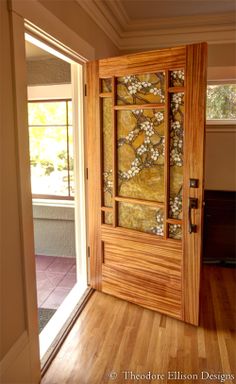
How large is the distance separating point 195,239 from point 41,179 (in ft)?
7.57

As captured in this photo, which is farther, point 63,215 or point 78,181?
point 63,215

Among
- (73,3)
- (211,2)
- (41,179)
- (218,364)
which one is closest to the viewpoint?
(218,364)

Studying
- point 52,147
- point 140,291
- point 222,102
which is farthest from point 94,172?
point 222,102

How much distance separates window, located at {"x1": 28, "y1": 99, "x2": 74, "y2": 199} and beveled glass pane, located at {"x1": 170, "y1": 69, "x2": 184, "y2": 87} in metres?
1.68

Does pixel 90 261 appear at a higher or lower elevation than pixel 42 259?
higher

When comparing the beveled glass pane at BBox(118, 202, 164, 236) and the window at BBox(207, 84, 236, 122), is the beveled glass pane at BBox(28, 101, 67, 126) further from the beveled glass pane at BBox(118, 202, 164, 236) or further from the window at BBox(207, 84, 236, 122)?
the window at BBox(207, 84, 236, 122)

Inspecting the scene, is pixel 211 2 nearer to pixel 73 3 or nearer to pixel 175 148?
pixel 73 3

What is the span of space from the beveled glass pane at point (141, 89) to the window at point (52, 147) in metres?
1.28

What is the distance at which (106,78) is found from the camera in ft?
8.07

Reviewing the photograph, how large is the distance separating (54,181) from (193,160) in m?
2.15

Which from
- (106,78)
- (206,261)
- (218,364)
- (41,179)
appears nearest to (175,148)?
(106,78)

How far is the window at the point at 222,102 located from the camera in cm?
347

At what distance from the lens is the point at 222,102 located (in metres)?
3.50

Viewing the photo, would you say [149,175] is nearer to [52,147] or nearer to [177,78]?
[177,78]
